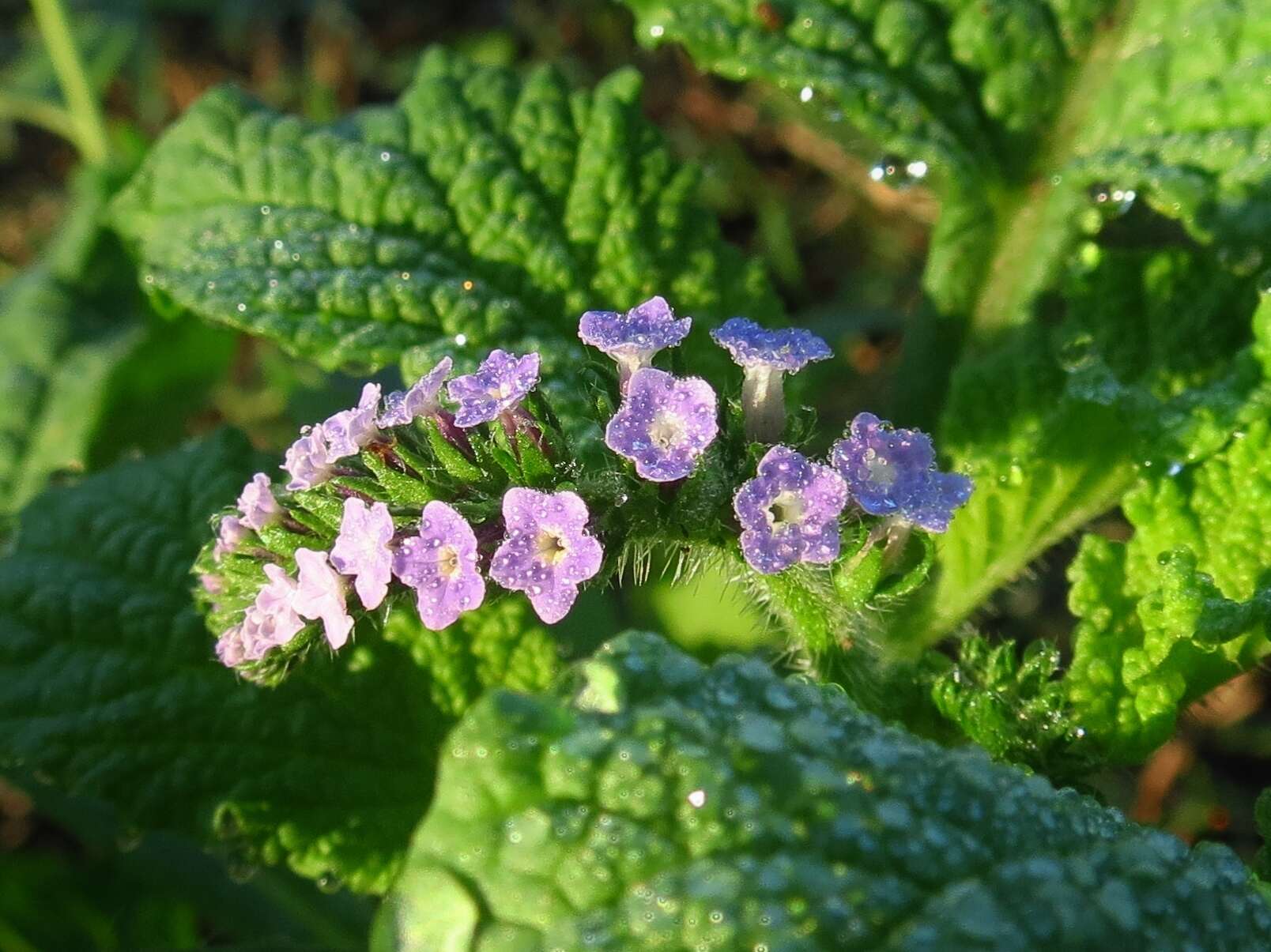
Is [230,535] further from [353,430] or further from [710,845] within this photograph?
[710,845]

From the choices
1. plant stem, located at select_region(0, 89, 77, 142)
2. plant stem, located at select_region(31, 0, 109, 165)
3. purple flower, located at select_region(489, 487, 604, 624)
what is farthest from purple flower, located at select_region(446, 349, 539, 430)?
plant stem, located at select_region(0, 89, 77, 142)

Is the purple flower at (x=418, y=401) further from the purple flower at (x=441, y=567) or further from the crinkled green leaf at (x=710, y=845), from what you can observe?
the crinkled green leaf at (x=710, y=845)

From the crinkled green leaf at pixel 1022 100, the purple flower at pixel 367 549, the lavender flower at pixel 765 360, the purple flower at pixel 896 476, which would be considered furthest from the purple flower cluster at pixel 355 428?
the crinkled green leaf at pixel 1022 100

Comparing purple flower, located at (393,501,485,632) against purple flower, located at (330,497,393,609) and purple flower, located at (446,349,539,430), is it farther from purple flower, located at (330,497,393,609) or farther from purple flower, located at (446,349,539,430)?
purple flower, located at (446,349,539,430)

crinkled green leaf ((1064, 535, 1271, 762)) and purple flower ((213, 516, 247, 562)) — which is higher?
crinkled green leaf ((1064, 535, 1271, 762))

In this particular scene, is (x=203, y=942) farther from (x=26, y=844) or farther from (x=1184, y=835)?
(x=1184, y=835)

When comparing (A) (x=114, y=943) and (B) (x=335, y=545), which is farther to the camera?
(A) (x=114, y=943)

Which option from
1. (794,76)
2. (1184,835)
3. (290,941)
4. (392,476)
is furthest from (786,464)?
(1184,835)
